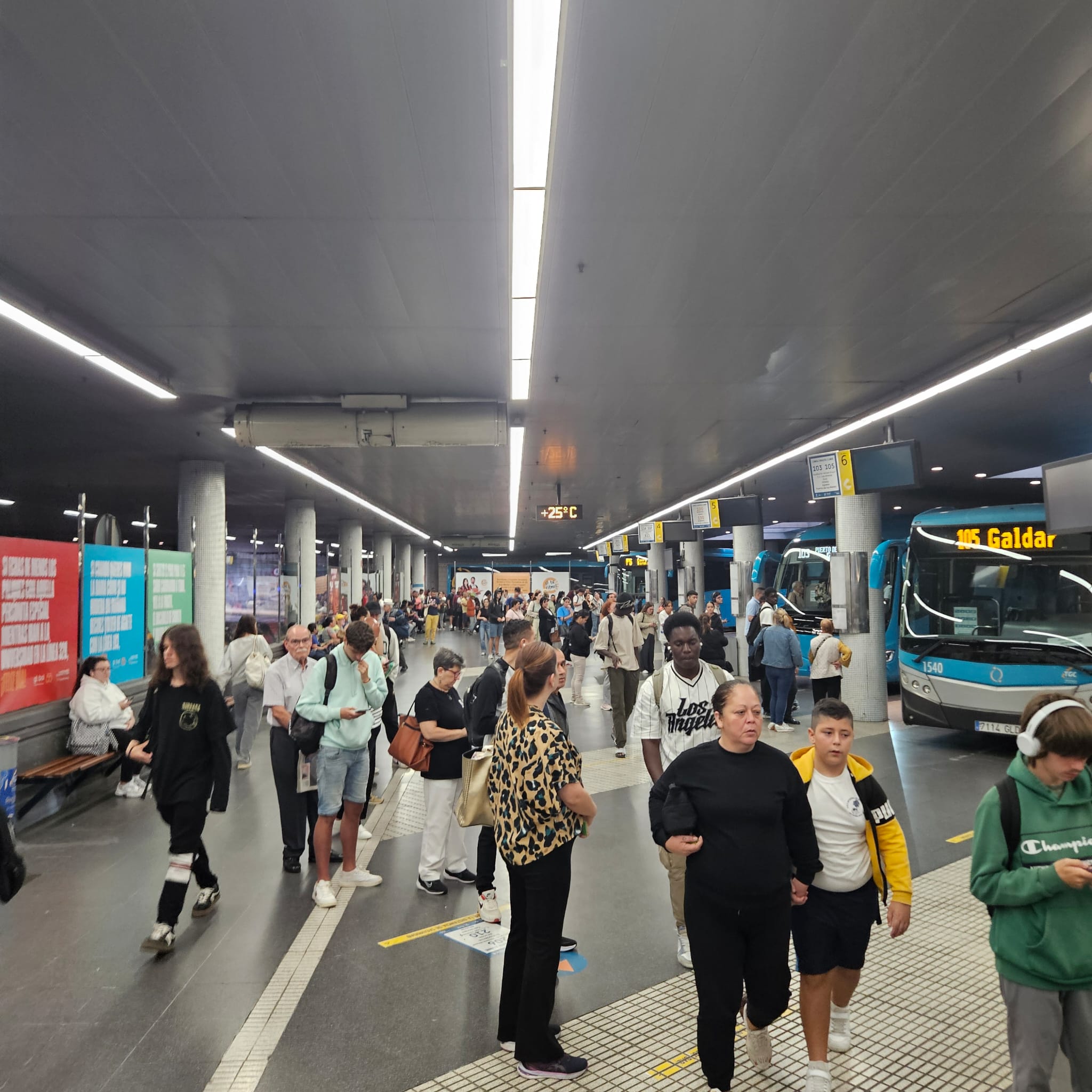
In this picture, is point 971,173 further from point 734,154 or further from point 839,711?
point 839,711

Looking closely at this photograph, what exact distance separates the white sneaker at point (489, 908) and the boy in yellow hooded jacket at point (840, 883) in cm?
231

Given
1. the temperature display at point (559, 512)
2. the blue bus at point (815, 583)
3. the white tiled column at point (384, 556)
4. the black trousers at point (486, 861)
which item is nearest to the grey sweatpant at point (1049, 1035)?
the black trousers at point (486, 861)

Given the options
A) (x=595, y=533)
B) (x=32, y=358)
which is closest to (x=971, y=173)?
(x=32, y=358)

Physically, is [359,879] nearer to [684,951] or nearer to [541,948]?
[684,951]

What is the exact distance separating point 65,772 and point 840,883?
7.32m

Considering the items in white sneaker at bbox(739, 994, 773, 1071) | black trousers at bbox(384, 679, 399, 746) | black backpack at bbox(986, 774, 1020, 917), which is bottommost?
white sneaker at bbox(739, 994, 773, 1071)

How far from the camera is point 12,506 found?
24.1 meters

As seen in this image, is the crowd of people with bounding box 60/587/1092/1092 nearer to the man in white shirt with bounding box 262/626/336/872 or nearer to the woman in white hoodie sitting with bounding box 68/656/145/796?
the man in white shirt with bounding box 262/626/336/872

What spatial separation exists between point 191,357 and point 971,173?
7.09 m

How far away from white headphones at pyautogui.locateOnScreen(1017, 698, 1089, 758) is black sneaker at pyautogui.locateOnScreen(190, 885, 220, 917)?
196 inches

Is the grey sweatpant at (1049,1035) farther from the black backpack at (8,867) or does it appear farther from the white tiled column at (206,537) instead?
the white tiled column at (206,537)

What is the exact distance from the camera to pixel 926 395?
9.79m

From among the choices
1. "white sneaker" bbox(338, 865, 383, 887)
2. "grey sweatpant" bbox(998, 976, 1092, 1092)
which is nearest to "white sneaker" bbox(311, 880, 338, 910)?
"white sneaker" bbox(338, 865, 383, 887)

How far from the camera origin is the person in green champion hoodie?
8.76 feet
